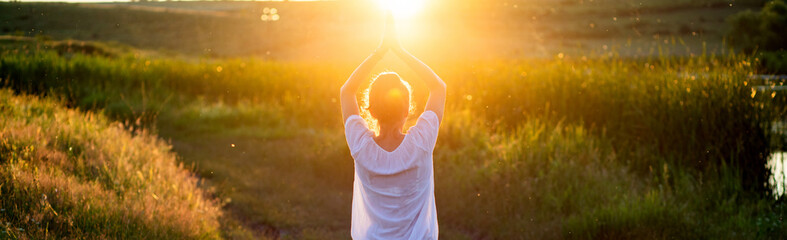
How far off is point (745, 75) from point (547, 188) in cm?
443

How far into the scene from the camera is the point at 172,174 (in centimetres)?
764

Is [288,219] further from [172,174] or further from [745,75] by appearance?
[745,75]

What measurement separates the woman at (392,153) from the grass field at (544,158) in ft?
10.1

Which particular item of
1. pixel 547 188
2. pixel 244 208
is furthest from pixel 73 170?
pixel 547 188

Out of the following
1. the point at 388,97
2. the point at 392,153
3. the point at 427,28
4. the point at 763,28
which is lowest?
the point at 427,28

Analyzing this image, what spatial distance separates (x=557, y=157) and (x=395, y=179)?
631cm

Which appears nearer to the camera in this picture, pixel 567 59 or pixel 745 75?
pixel 745 75

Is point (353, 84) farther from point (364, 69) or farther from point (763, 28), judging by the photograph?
point (763, 28)

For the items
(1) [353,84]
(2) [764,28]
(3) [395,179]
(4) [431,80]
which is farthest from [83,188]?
(2) [764,28]

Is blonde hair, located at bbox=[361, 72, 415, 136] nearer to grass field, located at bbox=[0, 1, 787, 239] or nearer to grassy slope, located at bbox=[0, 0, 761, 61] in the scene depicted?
grass field, located at bbox=[0, 1, 787, 239]

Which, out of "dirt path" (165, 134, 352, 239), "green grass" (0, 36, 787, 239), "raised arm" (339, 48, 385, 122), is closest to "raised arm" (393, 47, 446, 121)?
"raised arm" (339, 48, 385, 122)

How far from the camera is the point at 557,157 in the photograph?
333 inches

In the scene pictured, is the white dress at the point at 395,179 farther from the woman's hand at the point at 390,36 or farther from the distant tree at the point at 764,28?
the distant tree at the point at 764,28

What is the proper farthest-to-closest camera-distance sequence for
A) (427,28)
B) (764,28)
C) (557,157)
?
(427,28) < (764,28) < (557,157)
